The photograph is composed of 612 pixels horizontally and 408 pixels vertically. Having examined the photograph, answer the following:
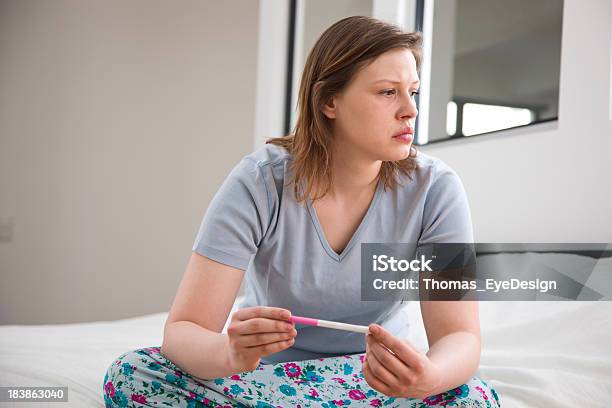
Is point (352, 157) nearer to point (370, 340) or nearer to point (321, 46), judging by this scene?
point (321, 46)

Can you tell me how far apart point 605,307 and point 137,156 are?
2.67 m

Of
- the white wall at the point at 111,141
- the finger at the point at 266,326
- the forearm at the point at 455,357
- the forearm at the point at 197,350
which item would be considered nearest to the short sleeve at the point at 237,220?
the forearm at the point at 197,350

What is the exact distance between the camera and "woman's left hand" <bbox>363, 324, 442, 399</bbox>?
0.89 m

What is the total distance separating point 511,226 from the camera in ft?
6.38

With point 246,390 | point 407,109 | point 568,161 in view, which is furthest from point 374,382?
point 568,161

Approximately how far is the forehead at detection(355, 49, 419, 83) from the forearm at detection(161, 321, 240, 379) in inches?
19.6

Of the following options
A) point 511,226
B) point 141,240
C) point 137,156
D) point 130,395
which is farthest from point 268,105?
point 130,395

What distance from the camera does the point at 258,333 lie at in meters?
0.91

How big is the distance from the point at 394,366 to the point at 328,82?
1.80 feet

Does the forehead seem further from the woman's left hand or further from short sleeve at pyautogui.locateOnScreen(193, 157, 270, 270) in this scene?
the woman's left hand

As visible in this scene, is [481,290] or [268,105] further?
[268,105]

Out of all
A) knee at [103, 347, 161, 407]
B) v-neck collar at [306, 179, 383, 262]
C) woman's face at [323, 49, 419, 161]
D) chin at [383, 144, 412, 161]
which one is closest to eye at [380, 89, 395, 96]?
woman's face at [323, 49, 419, 161]

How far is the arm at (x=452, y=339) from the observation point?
998 mm

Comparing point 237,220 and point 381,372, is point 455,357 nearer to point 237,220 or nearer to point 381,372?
point 381,372
